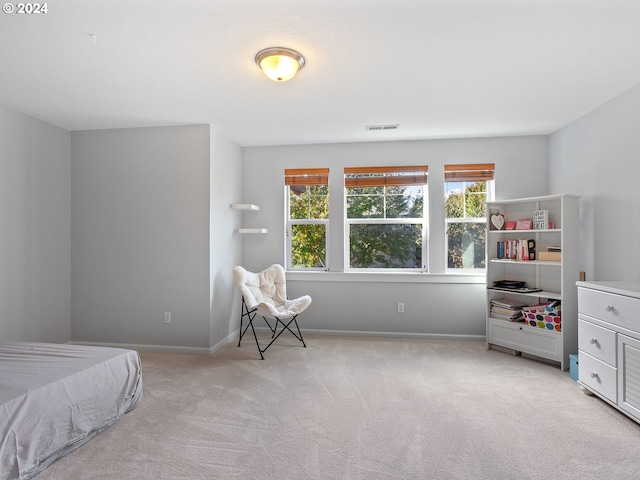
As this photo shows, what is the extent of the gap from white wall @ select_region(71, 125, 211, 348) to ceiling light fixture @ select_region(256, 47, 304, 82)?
1.64 m

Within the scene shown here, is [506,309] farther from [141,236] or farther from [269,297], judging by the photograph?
[141,236]

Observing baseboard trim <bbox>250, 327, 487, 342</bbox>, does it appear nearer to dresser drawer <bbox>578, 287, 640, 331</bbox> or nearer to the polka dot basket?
the polka dot basket

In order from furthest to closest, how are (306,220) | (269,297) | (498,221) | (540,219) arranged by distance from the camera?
(306,220) → (269,297) → (498,221) → (540,219)

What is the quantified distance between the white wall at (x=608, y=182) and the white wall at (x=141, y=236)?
371 cm

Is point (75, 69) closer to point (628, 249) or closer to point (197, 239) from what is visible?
point (197, 239)

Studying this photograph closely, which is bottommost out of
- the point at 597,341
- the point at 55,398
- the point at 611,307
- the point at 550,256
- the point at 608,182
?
the point at 55,398

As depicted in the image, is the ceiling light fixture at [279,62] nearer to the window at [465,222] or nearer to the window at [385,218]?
the window at [385,218]

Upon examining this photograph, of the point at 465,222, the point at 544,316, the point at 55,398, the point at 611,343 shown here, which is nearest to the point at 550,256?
the point at 544,316

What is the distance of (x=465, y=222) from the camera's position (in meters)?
4.39

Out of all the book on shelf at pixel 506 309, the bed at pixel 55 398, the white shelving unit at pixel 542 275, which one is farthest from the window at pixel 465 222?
the bed at pixel 55 398

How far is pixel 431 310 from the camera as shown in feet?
14.1

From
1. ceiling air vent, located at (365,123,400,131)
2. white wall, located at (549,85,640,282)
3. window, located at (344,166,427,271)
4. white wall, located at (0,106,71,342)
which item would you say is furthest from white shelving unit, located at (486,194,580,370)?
white wall, located at (0,106,71,342)

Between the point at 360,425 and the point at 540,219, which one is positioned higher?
the point at 540,219

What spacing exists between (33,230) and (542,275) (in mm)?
5224
